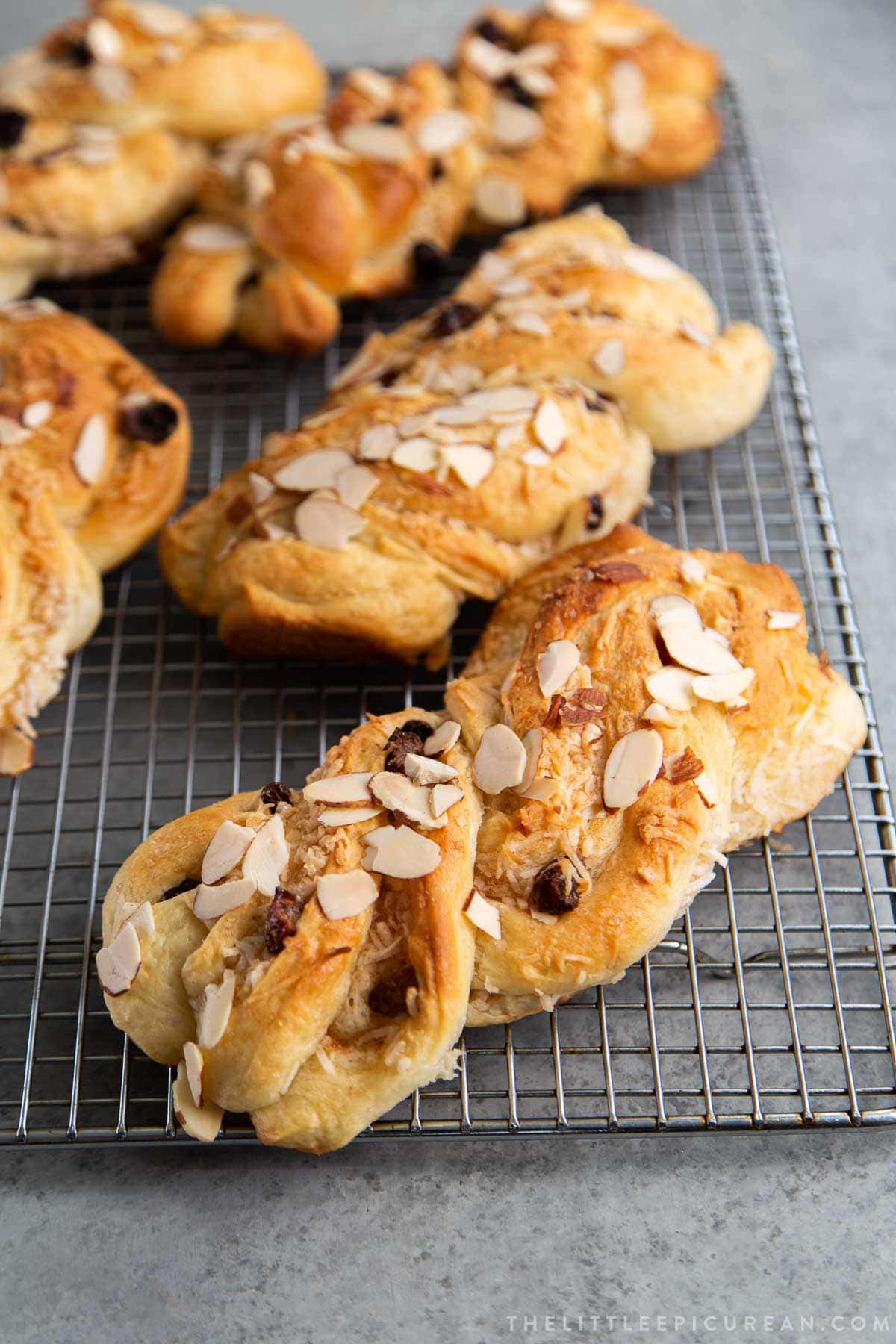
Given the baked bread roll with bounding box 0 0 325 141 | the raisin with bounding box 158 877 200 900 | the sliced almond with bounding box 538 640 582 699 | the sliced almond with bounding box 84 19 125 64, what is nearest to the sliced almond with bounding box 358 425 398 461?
the sliced almond with bounding box 538 640 582 699

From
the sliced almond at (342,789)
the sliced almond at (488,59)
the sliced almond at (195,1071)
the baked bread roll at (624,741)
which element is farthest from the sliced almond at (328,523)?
the sliced almond at (488,59)

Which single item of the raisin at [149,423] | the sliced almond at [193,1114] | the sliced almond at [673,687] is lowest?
the sliced almond at [193,1114]

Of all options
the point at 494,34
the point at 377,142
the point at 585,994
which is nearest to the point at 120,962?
the point at 585,994

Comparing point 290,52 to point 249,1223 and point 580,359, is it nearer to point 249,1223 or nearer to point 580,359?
point 580,359

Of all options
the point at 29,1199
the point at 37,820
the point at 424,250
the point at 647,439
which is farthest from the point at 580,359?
the point at 29,1199

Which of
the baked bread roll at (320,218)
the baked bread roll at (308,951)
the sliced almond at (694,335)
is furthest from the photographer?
the baked bread roll at (320,218)

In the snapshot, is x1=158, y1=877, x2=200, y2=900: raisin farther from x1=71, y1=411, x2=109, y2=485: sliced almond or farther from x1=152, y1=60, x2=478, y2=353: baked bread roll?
x1=152, y1=60, x2=478, y2=353: baked bread roll

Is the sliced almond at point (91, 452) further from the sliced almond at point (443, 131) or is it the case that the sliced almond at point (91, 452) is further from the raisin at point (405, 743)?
the sliced almond at point (443, 131)

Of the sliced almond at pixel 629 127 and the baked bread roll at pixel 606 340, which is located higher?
the sliced almond at pixel 629 127
